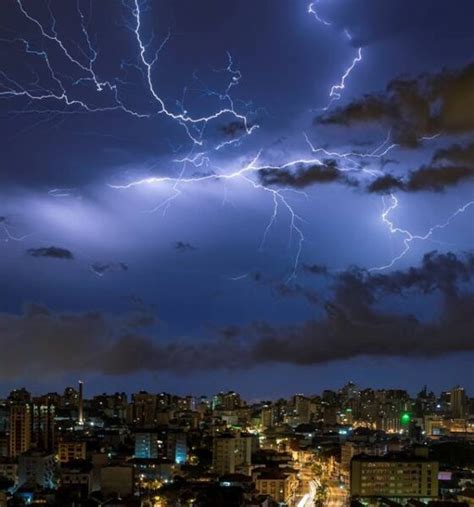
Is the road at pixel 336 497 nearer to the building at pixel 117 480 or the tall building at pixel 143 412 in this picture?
the building at pixel 117 480

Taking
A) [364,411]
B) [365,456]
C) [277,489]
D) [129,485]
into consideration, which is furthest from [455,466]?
[364,411]

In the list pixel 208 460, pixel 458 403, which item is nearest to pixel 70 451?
pixel 208 460

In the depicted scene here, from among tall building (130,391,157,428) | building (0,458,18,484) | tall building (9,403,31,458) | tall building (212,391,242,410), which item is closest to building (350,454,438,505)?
building (0,458,18,484)

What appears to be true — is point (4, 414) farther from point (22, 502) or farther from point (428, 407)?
point (428, 407)

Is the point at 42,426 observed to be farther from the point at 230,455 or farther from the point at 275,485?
the point at 275,485

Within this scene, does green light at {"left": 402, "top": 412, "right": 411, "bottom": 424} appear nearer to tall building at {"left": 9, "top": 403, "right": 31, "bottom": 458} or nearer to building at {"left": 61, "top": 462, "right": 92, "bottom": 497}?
tall building at {"left": 9, "top": 403, "right": 31, "bottom": 458}

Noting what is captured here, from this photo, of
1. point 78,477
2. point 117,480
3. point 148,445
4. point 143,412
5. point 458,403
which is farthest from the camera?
point 458,403

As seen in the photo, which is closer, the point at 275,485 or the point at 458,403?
the point at 275,485
